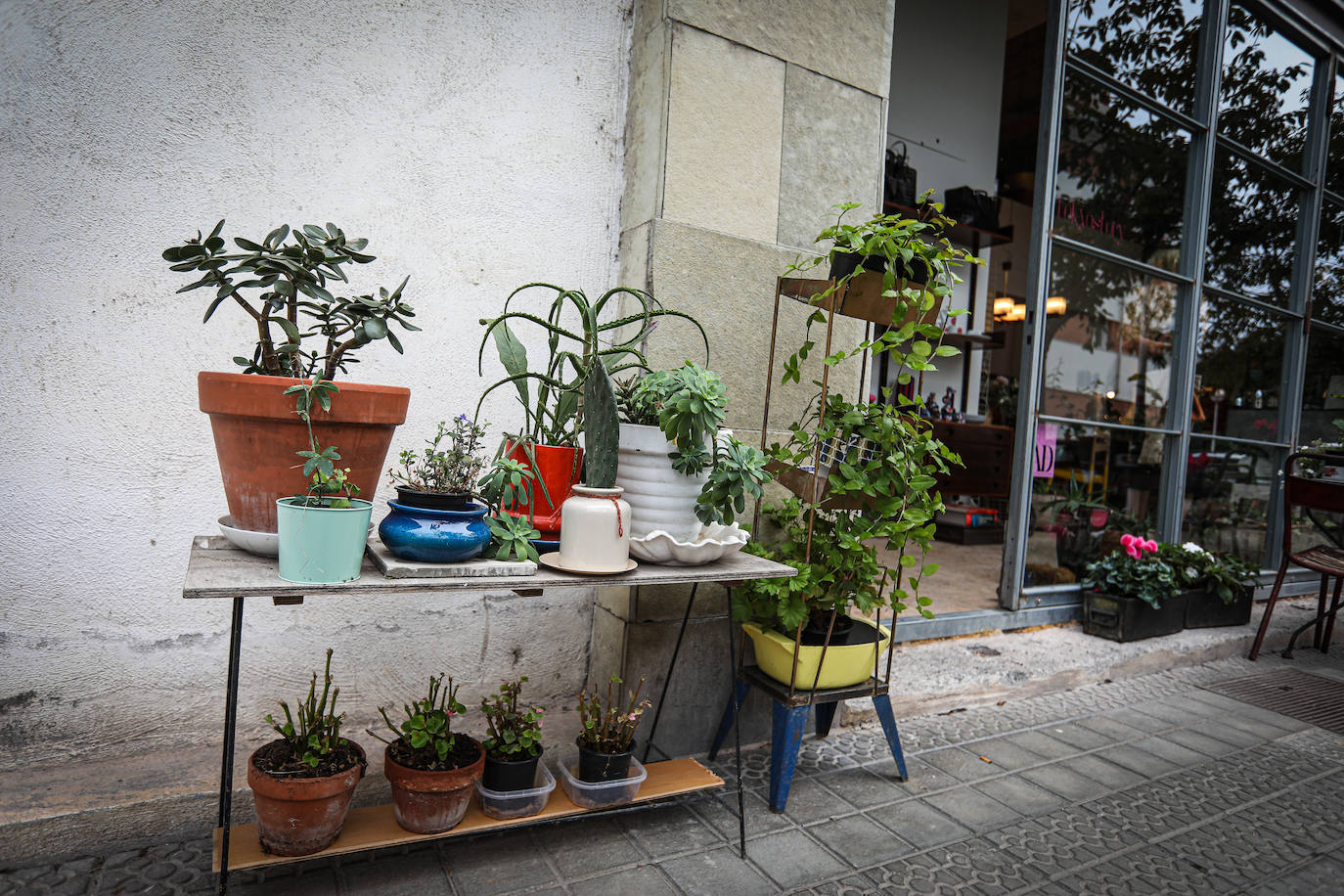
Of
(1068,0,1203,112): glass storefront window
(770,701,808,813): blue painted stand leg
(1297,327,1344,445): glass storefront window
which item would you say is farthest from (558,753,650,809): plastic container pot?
(1297,327,1344,445): glass storefront window

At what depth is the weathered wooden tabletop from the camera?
1.17 m

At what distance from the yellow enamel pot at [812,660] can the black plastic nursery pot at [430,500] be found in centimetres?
99

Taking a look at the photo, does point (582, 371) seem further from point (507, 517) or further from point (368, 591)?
point (368, 591)

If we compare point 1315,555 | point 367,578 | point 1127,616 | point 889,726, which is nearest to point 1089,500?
point 1127,616

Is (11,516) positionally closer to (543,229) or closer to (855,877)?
(543,229)

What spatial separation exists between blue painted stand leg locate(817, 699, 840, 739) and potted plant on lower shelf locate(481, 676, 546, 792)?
1.01 metres

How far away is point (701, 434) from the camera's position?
1611mm

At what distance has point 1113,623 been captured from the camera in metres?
3.36

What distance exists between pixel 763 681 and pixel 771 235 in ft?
4.34

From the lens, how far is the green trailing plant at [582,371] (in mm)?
1520

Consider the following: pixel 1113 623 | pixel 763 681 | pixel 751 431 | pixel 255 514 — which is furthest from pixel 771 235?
pixel 1113 623

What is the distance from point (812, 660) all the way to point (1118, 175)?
3.28 m

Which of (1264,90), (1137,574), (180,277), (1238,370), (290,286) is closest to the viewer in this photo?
(290,286)

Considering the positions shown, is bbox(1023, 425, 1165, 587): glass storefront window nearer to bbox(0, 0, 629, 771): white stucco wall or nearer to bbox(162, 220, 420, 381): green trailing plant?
bbox(0, 0, 629, 771): white stucco wall
